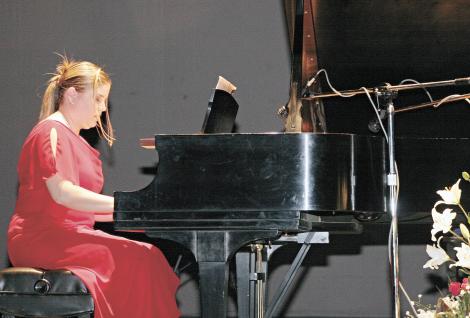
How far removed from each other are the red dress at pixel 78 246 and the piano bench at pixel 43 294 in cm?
4

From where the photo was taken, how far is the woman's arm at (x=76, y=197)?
9.29 feet

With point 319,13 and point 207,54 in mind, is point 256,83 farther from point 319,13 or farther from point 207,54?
point 319,13

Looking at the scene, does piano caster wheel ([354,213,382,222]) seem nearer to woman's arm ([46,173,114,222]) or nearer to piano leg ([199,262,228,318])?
piano leg ([199,262,228,318])

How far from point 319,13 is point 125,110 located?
1771 mm

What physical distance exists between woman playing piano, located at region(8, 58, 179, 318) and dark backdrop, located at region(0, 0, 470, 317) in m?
1.28

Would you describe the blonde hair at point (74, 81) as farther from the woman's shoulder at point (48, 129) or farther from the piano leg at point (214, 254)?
the piano leg at point (214, 254)

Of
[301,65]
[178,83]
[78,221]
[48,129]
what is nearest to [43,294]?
[78,221]

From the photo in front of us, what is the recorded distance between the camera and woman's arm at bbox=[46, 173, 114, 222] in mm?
2832

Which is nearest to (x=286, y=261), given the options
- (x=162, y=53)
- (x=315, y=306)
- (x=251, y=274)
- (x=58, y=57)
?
(x=315, y=306)

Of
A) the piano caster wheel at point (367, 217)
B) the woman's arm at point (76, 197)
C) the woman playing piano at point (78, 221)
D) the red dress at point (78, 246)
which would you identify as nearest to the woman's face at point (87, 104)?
the woman playing piano at point (78, 221)

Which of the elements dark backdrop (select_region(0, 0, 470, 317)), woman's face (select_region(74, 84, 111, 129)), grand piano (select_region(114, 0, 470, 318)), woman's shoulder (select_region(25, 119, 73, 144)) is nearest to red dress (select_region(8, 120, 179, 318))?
woman's shoulder (select_region(25, 119, 73, 144))

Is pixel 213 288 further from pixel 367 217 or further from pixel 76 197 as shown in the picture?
pixel 367 217

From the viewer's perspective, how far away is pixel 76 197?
2.86m

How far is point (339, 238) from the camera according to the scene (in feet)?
14.6
